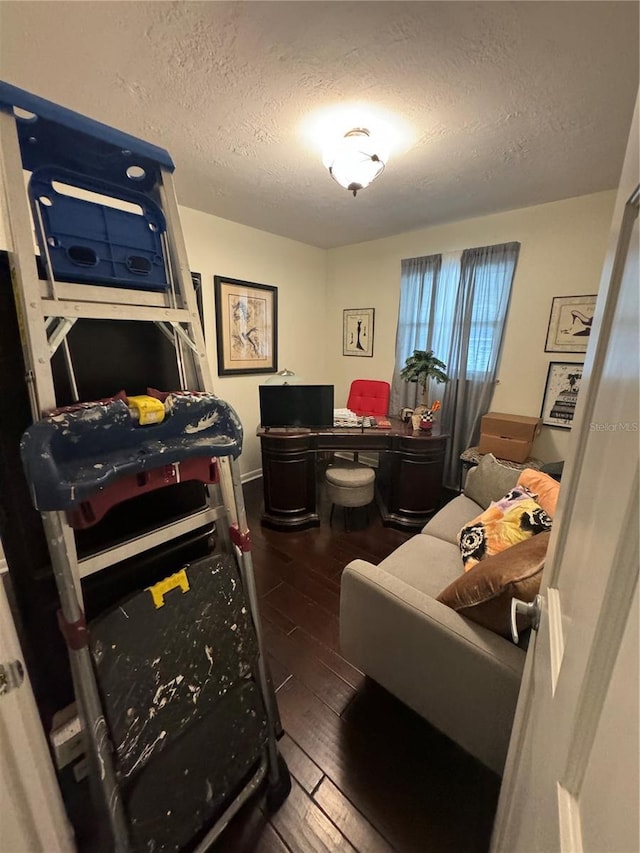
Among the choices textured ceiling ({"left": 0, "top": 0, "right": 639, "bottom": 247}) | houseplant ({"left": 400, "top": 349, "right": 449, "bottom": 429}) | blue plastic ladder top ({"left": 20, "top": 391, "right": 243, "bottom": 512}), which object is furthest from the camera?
houseplant ({"left": 400, "top": 349, "right": 449, "bottom": 429})

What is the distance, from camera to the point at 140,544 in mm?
893

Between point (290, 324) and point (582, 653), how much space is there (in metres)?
3.94

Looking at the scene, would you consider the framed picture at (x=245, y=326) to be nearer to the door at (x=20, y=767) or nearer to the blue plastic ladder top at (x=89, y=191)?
the blue plastic ladder top at (x=89, y=191)

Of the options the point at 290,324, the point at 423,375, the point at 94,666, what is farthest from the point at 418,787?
the point at 290,324

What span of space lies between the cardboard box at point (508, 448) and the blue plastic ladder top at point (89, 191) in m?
2.91

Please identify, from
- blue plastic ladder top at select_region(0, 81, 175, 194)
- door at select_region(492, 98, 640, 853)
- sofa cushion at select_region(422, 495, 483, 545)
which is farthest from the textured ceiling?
sofa cushion at select_region(422, 495, 483, 545)

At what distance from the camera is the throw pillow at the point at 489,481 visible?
221cm

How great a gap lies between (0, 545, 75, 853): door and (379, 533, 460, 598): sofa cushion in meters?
1.33

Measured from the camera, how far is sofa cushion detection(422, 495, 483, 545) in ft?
6.66

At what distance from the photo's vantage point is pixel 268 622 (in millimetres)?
1936

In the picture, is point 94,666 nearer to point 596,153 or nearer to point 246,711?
point 246,711

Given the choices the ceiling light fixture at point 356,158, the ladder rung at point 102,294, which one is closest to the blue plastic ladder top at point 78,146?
the ladder rung at point 102,294

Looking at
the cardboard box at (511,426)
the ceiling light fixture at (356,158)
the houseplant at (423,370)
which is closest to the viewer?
the ceiling light fixture at (356,158)

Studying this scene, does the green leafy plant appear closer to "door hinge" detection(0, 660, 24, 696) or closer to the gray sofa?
the gray sofa
